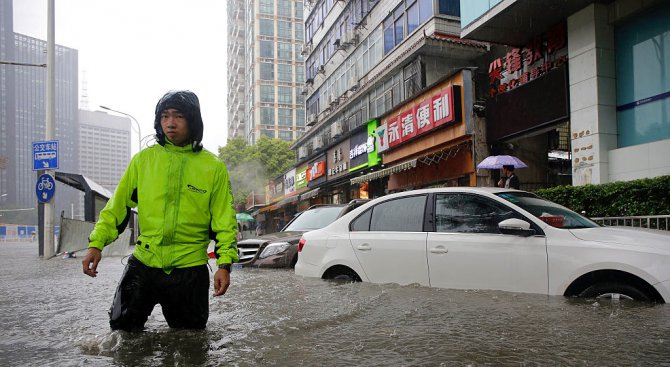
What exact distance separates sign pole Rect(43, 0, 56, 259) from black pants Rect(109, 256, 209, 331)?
12.7 metres

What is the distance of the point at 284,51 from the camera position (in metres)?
65.2

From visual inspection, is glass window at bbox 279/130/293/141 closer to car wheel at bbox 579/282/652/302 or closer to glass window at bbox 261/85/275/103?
glass window at bbox 261/85/275/103

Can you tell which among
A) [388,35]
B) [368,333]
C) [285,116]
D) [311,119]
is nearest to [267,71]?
[285,116]

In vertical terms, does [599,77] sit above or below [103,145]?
below

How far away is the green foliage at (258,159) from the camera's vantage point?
48875 mm

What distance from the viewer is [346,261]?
524cm

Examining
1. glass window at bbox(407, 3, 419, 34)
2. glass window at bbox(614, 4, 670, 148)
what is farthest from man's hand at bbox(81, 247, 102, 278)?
glass window at bbox(407, 3, 419, 34)

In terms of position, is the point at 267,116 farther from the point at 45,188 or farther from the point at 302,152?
the point at 45,188

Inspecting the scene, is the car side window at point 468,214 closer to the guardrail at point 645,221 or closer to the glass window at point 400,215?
the glass window at point 400,215

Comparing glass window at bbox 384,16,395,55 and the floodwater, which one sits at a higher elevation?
glass window at bbox 384,16,395,55

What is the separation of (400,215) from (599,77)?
7.88 meters

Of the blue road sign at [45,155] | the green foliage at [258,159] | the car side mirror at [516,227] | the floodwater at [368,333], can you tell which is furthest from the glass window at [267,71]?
the car side mirror at [516,227]

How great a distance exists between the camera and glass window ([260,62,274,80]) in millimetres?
63250

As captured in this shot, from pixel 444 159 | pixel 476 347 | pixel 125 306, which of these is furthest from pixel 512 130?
pixel 125 306
